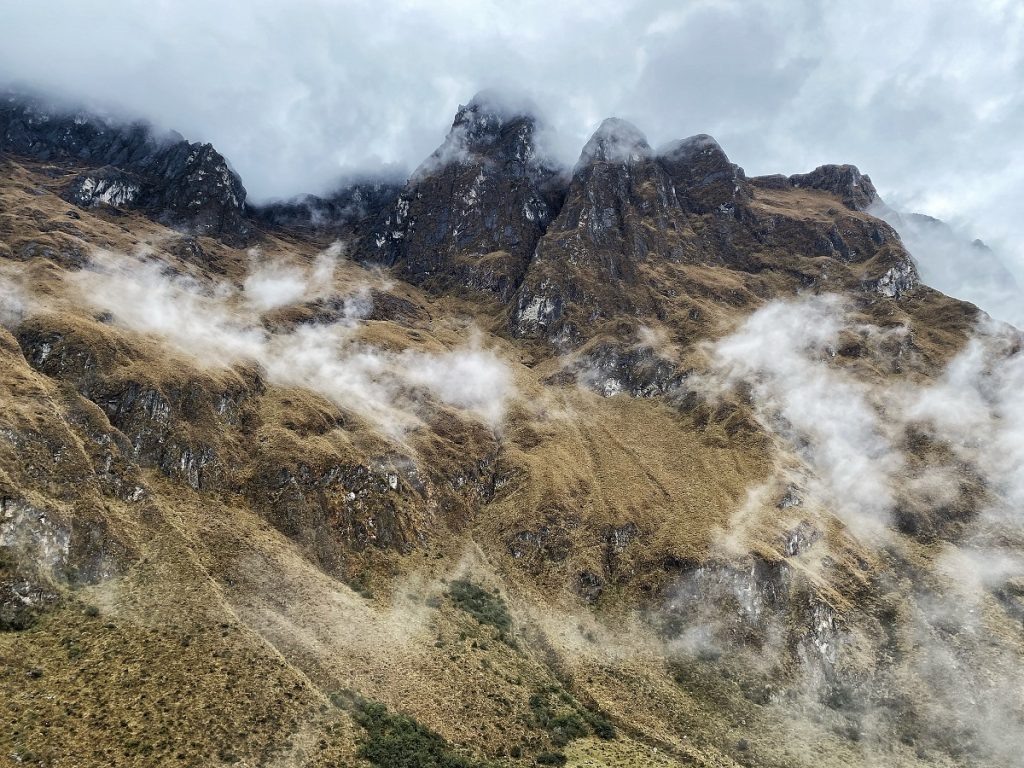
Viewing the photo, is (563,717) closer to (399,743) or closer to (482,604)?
(399,743)

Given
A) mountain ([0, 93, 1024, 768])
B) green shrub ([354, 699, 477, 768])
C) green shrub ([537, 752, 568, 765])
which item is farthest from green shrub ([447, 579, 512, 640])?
green shrub ([354, 699, 477, 768])

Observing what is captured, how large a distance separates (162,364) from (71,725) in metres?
65.0

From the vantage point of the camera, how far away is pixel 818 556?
96.2m

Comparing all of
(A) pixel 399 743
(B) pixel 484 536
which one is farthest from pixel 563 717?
(B) pixel 484 536

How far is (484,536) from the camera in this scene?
104 meters

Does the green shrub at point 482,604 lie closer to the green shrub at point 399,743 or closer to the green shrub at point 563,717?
the green shrub at point 563,717

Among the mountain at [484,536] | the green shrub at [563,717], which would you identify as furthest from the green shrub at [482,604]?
the green shrub at [563,717]

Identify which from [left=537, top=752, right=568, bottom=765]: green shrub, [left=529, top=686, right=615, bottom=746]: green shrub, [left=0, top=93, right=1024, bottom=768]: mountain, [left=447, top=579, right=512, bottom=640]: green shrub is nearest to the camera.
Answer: [left=0, top=93, right=1024, bottom=768]: mountain

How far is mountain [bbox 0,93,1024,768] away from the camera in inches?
2281

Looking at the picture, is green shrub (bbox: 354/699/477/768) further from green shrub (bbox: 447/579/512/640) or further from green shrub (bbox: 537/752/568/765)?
green shrub (bbox: 447/579/512/640)

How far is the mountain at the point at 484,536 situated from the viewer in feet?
190

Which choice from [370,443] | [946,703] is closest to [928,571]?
[946,703]

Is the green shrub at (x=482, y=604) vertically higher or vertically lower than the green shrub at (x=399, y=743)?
higher

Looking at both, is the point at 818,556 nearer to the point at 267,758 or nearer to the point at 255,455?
the point at 267,758
